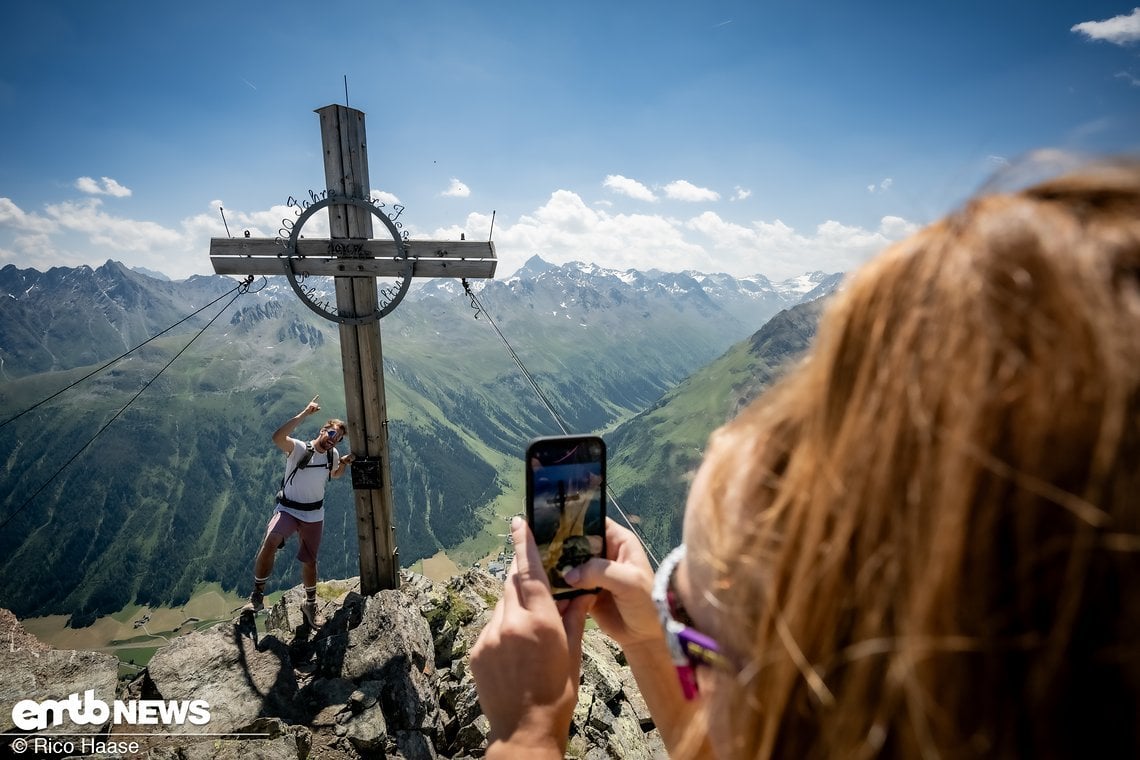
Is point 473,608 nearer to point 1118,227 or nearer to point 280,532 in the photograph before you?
point 280,532

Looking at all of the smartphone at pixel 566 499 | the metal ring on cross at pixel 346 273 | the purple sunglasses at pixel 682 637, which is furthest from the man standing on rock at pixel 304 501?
the purple sunglasses at pixel 682 637

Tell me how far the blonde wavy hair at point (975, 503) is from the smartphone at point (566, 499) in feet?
5.82

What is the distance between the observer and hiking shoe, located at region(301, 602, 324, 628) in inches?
305

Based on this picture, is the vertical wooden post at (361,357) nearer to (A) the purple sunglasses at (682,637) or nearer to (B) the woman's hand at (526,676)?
(B) the woman's hand at (526,676)

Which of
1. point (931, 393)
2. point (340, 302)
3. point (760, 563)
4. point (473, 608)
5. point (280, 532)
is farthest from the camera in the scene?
point (473, 608)

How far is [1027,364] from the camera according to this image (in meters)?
0.85

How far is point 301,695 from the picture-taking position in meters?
6.41

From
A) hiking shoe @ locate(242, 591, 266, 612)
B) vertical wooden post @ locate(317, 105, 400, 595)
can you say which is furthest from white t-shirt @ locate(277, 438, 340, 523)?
hiking shoe @ locate(242, 591, 266, 612)

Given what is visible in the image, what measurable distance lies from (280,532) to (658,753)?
6.15 metres

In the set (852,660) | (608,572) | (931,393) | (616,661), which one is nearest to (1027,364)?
(931,393)

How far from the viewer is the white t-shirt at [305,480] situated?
813 centimetres

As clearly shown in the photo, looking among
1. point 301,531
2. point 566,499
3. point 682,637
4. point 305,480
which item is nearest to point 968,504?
point 682,637

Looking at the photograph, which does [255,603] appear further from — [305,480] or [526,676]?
[526,676]
